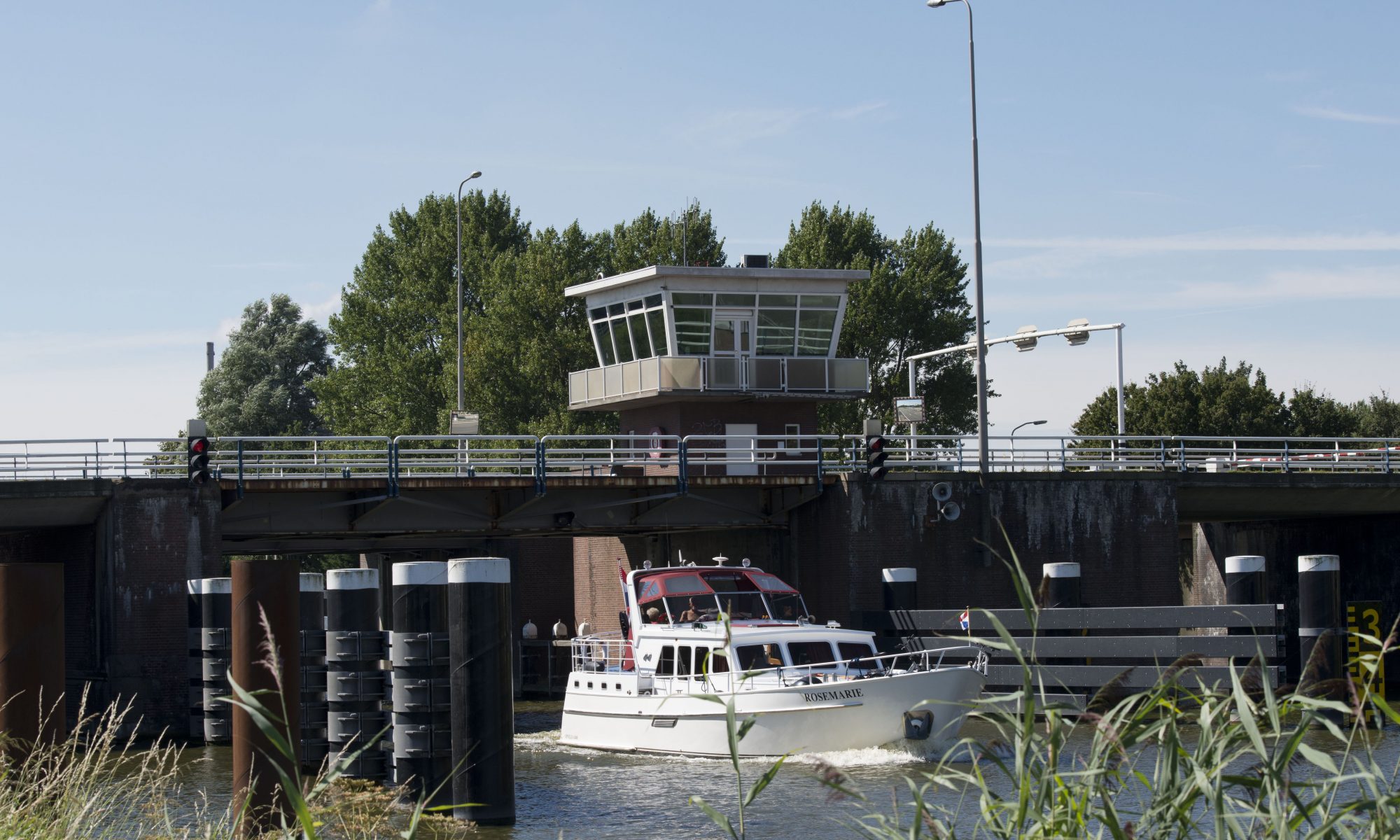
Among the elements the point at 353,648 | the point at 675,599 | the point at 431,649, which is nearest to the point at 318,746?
the point at 353,648

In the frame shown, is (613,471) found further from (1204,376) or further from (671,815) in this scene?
(1204,376)

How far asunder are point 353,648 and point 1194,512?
84.5 feet

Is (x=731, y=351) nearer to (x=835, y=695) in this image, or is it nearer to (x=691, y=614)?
(x=691, y=614)

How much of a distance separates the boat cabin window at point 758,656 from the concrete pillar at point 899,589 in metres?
5.38

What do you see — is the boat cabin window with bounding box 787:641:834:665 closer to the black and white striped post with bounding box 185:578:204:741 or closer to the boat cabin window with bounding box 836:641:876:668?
the boat cabin window with bounding box 836:641:876:668

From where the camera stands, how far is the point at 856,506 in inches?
1319

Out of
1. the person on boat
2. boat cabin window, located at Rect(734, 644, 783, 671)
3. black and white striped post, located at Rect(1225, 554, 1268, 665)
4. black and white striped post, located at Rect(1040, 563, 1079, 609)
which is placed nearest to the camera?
boat cabin window, located at Rect(734, 644, 783, 671)

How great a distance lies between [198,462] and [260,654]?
1567 centimetres

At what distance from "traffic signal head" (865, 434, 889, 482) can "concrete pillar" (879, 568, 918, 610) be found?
3525mm

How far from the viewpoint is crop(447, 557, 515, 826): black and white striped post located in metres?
16.5

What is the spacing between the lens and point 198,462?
2984cm

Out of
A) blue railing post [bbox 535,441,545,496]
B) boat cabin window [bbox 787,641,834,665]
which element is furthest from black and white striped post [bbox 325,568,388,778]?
blue railing post [bbox 535,441,545,496]

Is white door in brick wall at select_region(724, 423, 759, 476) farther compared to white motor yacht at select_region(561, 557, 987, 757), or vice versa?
white door in brick wall at select_region(724, 423, 759, 476)

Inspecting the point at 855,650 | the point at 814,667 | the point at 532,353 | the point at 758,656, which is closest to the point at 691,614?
the point at 758,656
